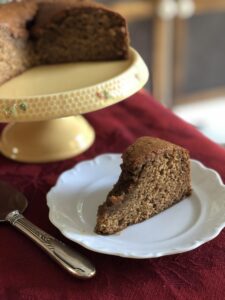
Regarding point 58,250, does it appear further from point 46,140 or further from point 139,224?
point 46,140

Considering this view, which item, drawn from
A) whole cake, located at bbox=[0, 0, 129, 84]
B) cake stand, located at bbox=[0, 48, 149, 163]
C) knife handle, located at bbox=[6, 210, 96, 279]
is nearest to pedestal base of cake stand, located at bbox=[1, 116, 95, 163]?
cake stand, located at bbox=[0, 48, 149, 163]

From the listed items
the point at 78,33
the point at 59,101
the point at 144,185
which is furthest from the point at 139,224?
the point at 78,33

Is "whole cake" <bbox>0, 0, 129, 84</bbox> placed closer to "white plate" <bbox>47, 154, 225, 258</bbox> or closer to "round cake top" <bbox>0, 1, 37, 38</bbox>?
"round cake top" <bbox>0, 1, 37, 38</bbox>

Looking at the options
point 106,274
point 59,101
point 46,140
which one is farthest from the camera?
point 46,140

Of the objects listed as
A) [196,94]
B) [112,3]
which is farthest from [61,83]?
[196,94]

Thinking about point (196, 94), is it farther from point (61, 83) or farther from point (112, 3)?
point (61, 83)

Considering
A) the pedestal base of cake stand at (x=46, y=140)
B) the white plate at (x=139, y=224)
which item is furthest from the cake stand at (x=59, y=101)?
the white plate at (x=139, y=224)

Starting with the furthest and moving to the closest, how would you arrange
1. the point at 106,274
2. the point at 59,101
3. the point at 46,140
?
1. the point at 46,140
2. the point at 59,101
3. the point at 106,274

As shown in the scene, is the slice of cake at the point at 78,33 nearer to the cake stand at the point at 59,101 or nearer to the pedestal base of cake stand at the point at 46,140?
the cake stand at the point at 59,101
